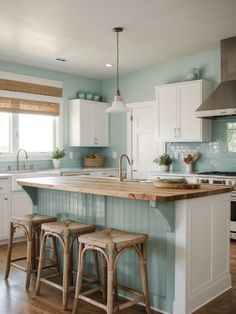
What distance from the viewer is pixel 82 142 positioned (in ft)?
20.9

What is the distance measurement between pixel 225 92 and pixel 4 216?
3365mm

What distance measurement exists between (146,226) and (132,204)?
214 mm

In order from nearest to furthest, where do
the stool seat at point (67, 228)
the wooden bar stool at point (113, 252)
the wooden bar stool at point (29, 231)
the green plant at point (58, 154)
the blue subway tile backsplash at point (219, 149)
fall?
the wooden bar stool at point (113, 252) → the stool seat at point (67, 228) → the wooden bar stool at point (29, 231) → the blue subway tile backsplash at point (219, 149) → the green plant at point (58, 154)

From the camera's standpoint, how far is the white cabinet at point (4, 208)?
469 centimetres

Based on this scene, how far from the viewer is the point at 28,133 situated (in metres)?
5.96

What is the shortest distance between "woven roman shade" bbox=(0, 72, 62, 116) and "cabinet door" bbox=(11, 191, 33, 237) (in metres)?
1.42

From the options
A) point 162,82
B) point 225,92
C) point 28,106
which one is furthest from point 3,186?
point 225,92

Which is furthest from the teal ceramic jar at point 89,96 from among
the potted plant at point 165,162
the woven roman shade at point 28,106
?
the potted plant at point 165,162

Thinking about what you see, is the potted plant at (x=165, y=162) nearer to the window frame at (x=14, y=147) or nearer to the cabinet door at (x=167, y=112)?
the cabinet door at (x=167, y=112)

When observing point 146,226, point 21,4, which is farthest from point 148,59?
point 146,226

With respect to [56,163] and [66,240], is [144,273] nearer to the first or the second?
[66,240]

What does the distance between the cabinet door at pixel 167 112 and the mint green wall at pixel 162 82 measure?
1.05 feet

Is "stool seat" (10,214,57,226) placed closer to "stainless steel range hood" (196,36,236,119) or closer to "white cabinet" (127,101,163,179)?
"stainless steel range hood" (196,36,236,119)

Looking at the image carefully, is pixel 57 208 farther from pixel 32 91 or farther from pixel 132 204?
pixel 32 91
